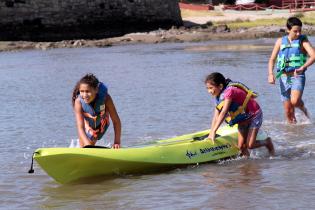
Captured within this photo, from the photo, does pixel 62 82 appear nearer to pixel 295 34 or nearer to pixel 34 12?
pixel 295 34

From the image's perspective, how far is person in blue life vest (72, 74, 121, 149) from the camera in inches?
275

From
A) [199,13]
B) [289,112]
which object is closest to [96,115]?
[289,112]

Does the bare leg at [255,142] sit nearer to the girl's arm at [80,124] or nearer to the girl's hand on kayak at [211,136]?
the girl's hand on kayak at [211,136]

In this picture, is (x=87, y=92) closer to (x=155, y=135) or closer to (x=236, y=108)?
(x=236, y=108)

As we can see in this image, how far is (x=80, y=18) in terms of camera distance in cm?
3816

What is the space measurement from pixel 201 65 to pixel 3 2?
17.8 m

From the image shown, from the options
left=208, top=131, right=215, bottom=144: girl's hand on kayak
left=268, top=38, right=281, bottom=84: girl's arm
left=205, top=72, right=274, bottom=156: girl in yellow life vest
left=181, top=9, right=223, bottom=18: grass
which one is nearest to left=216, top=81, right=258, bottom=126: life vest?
left=205, top=72, right=274, bottom=156: girl in yellow life vest

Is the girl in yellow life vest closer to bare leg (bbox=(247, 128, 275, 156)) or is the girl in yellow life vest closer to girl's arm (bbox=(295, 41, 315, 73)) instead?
bare leg (bbox=(247, 128, 275, 156))

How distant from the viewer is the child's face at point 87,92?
6.94m

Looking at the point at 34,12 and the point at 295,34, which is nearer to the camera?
the point at 295,34

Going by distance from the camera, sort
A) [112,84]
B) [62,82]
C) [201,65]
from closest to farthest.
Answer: [112,84]
[62,82]
[201,65]

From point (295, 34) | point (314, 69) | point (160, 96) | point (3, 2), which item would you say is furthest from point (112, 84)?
point (3, 2)

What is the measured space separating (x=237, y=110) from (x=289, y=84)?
2.32 m

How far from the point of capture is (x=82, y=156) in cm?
673
